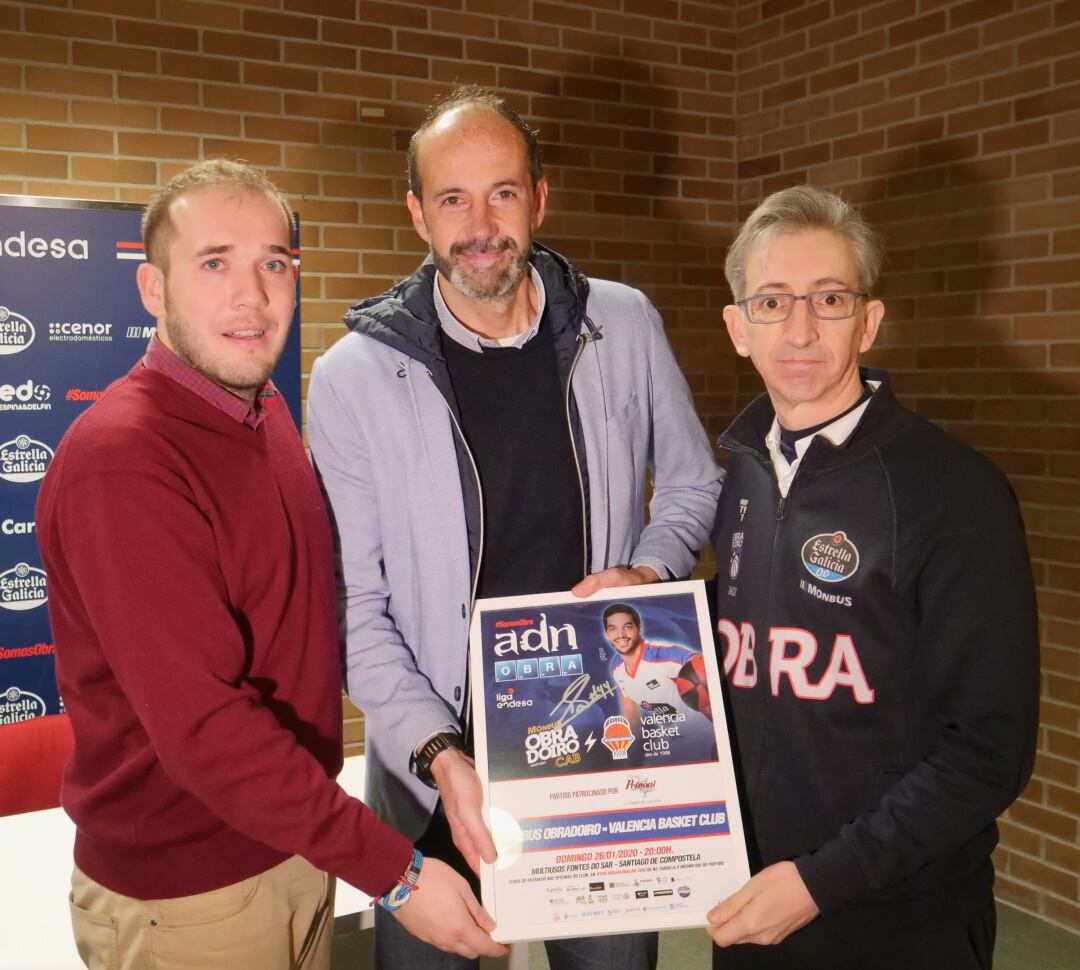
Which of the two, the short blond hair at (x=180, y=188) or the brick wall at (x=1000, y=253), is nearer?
the short blond hair at (x=180, y=188)

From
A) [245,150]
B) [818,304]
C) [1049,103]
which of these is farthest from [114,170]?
[1049,103]

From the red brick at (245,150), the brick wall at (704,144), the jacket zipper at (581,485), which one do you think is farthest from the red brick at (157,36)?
the jacket zipper at (581,485)

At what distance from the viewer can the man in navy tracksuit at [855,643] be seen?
1.49 meters

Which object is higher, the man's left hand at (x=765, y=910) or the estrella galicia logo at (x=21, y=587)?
the estrella galicia logo at (x=21, y=587)

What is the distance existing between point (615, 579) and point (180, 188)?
935mm

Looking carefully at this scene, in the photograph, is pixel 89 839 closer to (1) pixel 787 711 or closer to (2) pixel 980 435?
(1) pixel 787 711

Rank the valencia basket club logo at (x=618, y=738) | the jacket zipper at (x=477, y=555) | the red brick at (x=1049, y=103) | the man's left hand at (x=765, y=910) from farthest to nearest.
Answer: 1. the red brick at (x=1049, y=103)
2. the jacket zipper at (x=477, y=555)
3. the valencia basket club logo at (x=618, y=738)
4. the man's left hand at (x=765, y=910)

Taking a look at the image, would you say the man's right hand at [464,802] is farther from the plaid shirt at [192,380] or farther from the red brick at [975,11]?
the red brick at [975,11]

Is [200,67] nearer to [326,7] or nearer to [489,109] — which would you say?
[326,7]

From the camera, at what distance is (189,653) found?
4.67ft

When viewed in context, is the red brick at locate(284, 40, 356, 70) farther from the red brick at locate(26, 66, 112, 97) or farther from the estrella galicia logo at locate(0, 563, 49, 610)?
the estrella galicia logo at locate(0, 563, 49, 610)

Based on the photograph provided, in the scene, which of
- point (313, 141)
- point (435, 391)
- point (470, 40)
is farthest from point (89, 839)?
point (470, 40)

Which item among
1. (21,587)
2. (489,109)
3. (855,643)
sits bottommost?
(21,587)

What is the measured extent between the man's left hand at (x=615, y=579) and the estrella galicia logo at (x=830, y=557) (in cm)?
30
